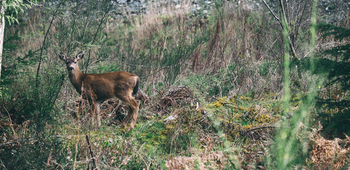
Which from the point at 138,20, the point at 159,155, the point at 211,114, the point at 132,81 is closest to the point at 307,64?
the point at 211,114

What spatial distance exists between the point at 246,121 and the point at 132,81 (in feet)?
5.91

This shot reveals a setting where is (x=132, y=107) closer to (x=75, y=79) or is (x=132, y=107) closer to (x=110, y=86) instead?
(x=110, y=86)

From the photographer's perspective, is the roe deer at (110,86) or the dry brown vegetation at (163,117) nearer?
the dry brown vegetation at (163,117)

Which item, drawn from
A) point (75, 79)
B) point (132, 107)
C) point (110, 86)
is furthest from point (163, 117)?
point (75, 79)

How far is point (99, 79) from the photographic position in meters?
4.91

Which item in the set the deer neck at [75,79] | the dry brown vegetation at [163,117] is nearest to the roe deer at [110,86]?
the deer neck at [75,79]

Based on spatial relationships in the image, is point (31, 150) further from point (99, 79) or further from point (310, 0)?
point (310, 0)

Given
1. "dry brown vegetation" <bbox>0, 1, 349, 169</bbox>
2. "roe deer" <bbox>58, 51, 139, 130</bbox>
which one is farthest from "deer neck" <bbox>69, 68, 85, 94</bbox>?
"dry brown vegetation" <bbox>0, 1, 349, 169</bbox>

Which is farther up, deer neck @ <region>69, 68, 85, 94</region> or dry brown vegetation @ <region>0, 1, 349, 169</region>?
deer neck @ <region>69, 68, 85, 94</region>

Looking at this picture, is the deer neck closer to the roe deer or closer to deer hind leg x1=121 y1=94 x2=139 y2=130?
the roe deer

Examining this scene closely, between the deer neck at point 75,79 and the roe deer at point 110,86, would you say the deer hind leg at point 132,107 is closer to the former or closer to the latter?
the roe deer at point 110,86

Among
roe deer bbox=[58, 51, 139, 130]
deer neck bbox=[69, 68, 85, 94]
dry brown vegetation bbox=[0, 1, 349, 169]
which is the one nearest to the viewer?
dry brown vegetation bbox=[0, 1, 349, 169]

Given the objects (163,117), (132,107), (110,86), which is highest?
(110,86)

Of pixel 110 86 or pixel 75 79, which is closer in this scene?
pixel 110 86
